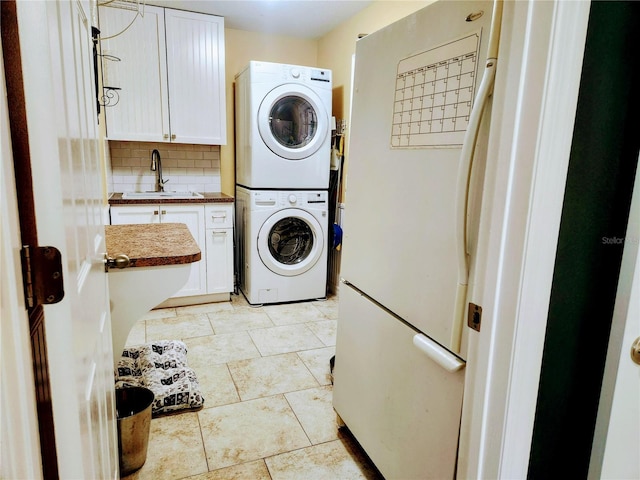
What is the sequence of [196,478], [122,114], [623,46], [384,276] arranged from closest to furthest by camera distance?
[623,46], [384,276], [196,478], [122,114]

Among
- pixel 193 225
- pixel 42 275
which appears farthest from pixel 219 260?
pixel 42 275

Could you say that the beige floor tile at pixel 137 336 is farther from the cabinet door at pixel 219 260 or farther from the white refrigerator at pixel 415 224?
the white refrigerator at pixel 415 224

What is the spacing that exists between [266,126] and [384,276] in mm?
2194

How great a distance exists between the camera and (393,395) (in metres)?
1.45

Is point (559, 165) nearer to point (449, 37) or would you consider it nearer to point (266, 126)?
point (449, 37)

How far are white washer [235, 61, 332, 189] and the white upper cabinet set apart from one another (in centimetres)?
29

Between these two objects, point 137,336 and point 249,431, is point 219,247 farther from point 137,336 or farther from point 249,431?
point 249,431

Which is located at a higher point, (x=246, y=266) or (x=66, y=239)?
(x=66, y=239)

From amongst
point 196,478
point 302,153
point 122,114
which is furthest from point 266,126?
point 196,478

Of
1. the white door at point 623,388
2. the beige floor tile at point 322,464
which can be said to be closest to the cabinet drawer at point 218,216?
the beige floor tile at point 322,464

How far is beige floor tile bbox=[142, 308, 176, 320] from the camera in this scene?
3219mm

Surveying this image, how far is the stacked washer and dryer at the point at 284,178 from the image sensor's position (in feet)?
10.7

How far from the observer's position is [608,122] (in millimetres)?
899

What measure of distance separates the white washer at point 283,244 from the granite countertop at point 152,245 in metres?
1.39
